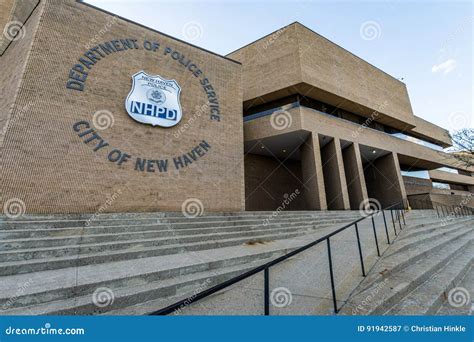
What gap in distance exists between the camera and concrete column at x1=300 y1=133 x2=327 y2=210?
43.0 feet

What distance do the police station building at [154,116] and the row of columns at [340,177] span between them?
96 mm

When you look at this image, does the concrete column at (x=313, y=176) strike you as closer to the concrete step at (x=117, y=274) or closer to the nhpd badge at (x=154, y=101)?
the nhpd badge at (x=154, y=101)

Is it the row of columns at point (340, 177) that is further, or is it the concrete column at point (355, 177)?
the concrete column at point (355, 177)

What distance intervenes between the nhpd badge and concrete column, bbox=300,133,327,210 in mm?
8500

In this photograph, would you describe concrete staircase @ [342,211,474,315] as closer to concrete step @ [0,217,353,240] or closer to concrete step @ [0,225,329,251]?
concrete step @ [0,225,329,251]

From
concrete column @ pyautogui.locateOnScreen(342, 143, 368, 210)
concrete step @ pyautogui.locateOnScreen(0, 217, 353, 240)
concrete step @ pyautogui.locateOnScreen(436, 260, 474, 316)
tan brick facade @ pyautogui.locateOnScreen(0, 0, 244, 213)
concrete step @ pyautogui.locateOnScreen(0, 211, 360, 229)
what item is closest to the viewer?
concrete step @ pyautogui.locateOnScreen(436, 260, 474, 316)

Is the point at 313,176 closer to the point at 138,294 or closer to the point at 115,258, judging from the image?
the point at 115,258

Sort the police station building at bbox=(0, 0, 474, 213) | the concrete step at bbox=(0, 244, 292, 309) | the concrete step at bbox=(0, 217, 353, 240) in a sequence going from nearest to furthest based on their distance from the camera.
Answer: the concrete step at bbox=(0, 244, 292, 309)
the concrete step at bbox=(0, 217, 353, 240)
the police station building at bbox=(0, 0, 474, 213)

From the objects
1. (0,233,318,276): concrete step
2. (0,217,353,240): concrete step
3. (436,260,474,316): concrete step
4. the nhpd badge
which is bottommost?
(436,260,474,316): concrete step

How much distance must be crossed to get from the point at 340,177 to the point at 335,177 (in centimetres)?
37

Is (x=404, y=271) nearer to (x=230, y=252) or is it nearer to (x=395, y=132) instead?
(x=230, y=252)

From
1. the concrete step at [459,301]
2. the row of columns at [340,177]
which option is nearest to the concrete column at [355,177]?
the row of columns at [340,177]

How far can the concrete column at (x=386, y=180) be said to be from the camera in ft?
58.0

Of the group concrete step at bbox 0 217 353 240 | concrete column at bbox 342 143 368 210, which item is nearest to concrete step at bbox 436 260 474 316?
concrete step at bbox 0 217 353 240
